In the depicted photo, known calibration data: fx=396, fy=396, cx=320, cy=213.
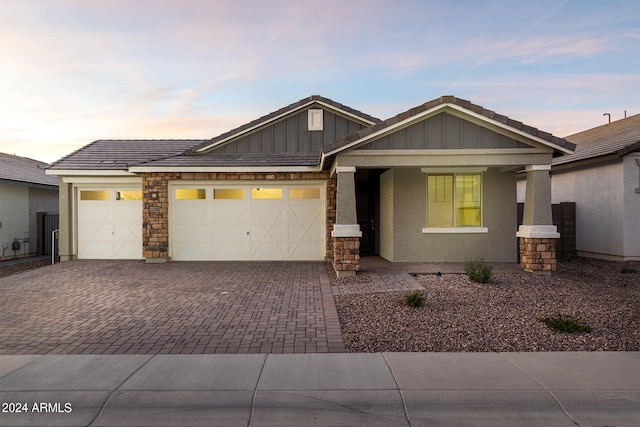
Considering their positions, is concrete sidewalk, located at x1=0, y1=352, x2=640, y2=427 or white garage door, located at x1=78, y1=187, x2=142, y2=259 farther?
white garage door, located at x1=78, y1=187, x2=142, y2=259

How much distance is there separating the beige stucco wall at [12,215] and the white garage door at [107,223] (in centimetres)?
440

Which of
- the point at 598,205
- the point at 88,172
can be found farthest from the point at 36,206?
the point at 598,205

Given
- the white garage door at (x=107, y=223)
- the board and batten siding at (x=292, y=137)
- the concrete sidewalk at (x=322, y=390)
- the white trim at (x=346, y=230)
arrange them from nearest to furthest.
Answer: the concrete sidewalk at (x=322, y=390)
the white trim at (x=346, y=230)
the white garage door at (x=107, y=223)
the board and batten siding at (x=292, y=137)

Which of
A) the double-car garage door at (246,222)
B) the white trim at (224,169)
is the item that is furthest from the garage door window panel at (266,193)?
the white trim at (224,169)

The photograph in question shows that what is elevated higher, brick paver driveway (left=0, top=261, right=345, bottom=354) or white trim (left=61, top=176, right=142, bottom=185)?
white trim (left=61, top=176, right=142, bottom=185)

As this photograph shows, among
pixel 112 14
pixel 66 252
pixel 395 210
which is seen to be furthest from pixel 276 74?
pixel 66 252

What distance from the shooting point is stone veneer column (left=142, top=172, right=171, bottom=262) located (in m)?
13.2

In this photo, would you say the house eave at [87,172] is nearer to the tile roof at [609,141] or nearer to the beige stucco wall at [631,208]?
the tile roof at [609,141]

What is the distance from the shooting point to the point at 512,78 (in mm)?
14227

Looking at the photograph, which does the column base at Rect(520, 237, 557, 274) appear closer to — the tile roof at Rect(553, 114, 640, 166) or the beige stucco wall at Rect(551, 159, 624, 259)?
the beige stucco wall at Rect(551, 159, 624, 259)

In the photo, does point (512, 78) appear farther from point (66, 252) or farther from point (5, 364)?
point (66, 252)

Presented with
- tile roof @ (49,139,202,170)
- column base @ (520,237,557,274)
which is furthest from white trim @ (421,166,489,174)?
tile roof @ (49,139,202,170)

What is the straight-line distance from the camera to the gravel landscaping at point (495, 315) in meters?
5.42

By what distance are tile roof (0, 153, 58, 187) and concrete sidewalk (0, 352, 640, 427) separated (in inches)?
580
